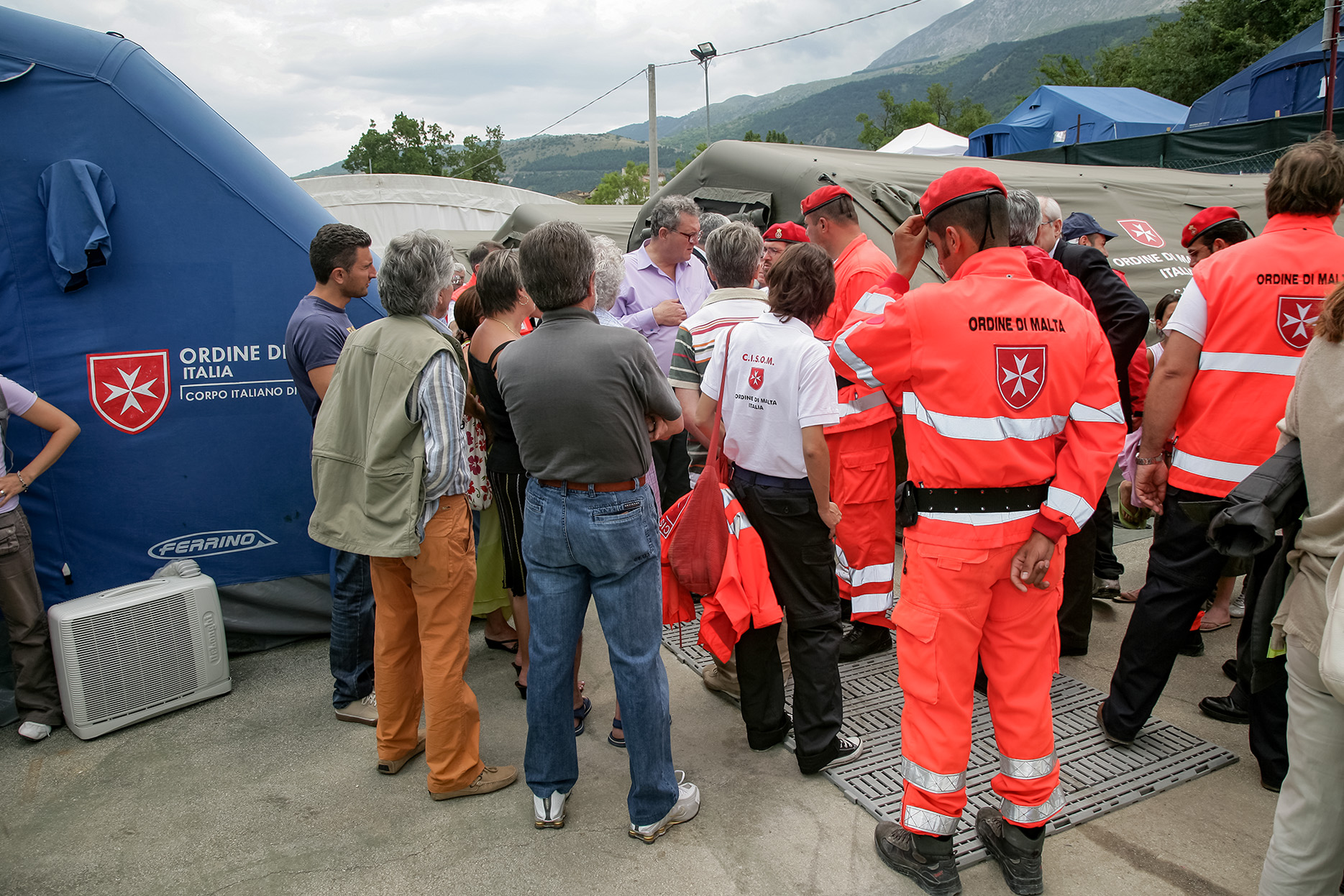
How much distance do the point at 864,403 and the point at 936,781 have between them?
4.84 feet

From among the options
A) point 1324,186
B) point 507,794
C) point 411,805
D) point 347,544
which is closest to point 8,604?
point 347,544

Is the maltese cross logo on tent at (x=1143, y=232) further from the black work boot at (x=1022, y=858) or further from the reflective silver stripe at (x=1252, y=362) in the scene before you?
the black work boot at (x=1022, y=858)

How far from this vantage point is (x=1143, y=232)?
25.3 feet

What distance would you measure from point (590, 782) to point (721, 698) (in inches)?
33.2

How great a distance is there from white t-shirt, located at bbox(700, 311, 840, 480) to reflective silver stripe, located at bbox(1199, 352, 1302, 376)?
53.3 inches

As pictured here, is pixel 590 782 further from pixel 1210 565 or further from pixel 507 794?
pixel 1210 565

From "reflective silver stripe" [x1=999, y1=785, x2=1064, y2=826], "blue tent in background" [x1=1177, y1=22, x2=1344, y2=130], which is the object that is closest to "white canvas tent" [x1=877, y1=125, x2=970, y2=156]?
"blue tent in background" [x1=1177, y1=22, x2=1344, y2=130]

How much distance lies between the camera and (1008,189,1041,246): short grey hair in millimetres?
A: 3842

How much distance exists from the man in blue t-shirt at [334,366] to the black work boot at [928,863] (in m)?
2.27

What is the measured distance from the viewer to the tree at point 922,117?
177ft

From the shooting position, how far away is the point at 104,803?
10.3 feet

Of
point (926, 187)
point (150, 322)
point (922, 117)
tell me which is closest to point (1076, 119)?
point (926, 187)

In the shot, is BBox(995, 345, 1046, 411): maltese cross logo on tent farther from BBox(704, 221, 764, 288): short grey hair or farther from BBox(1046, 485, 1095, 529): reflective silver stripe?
BBox(704, 221, 764, 288): short grey hair

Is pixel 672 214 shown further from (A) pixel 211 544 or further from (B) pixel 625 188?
(B) pixel 625 188
